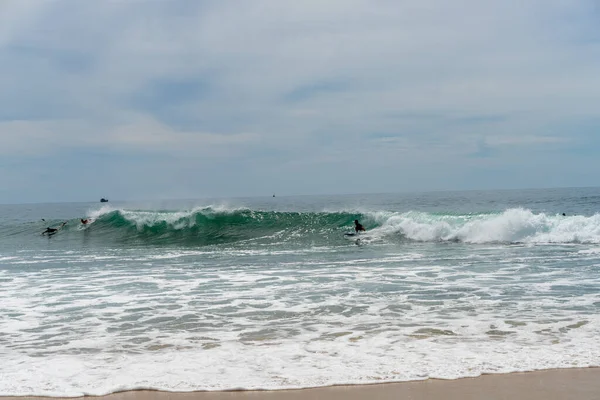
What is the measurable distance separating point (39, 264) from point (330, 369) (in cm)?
1368

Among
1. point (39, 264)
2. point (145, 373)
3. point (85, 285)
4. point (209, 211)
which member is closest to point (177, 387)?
point (145, 373)

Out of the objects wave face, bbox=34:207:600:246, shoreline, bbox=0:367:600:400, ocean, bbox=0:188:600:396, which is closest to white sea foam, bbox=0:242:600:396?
ocean, bbox=0:188:600:396

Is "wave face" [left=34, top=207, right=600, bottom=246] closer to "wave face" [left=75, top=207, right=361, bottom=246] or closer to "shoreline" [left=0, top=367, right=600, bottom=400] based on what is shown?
"wave face" [left=75, top=207, right=361, bottom=246]

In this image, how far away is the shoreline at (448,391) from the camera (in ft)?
15.5

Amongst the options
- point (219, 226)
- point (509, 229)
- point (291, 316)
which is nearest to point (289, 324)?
point (291, 316)

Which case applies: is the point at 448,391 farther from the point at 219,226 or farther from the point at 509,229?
the point at 219,226

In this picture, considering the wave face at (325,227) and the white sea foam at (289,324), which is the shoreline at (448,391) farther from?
the wave face at (325,227)

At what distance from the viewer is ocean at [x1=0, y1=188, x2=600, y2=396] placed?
554 cm

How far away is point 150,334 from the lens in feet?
24.1

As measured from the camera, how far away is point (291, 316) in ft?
27.1

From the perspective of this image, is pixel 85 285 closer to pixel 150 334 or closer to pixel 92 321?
pixel 92 321

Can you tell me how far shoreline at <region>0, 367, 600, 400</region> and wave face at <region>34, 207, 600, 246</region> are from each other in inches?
657

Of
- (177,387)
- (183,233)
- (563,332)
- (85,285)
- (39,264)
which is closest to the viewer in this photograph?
(177,387)

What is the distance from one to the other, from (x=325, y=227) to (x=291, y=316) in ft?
62.9
